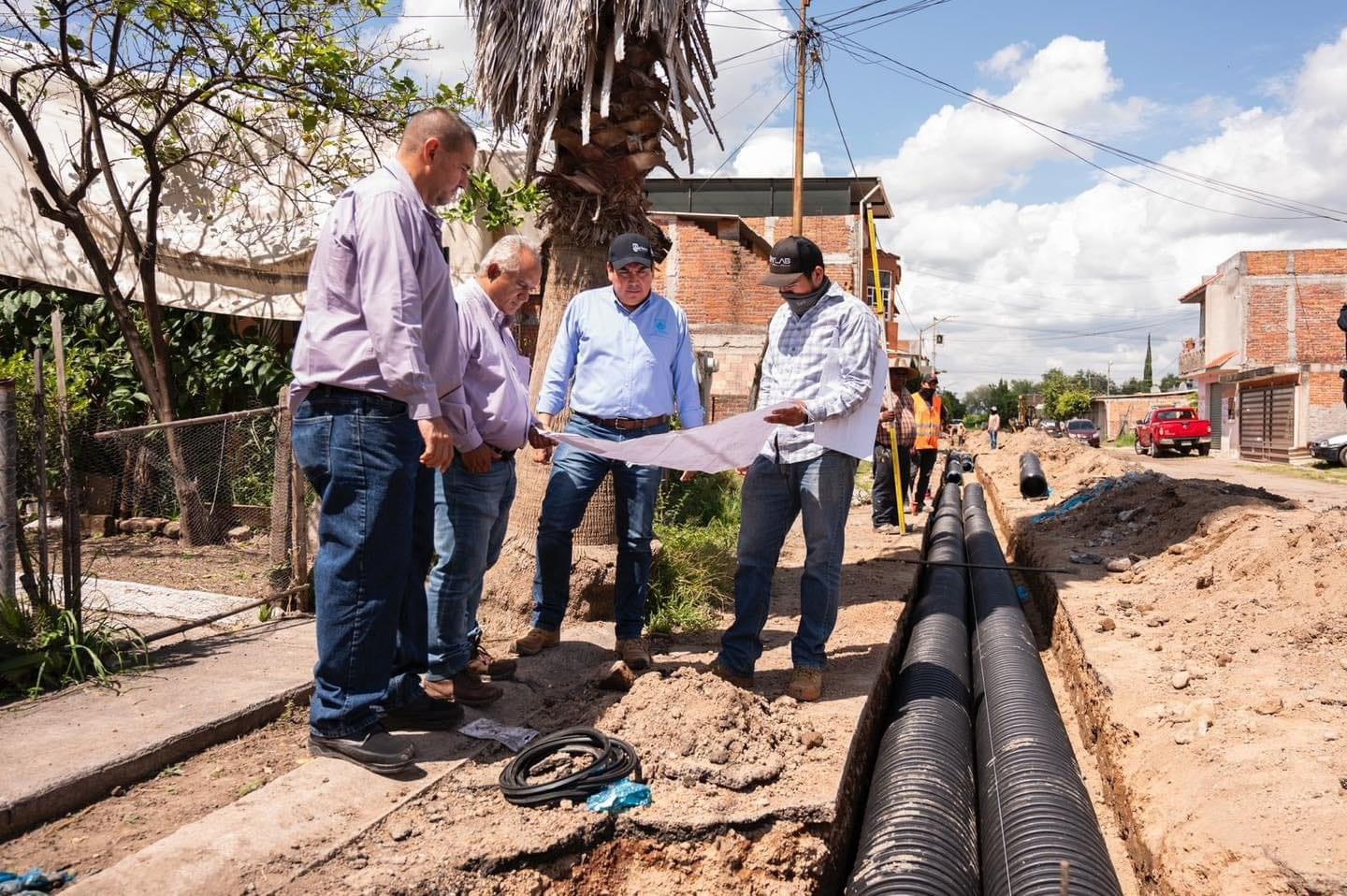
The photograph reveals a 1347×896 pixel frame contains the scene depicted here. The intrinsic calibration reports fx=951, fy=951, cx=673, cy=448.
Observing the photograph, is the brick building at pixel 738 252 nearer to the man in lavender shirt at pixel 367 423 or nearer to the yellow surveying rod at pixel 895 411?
the yellow surveying rod at pixel 895 411

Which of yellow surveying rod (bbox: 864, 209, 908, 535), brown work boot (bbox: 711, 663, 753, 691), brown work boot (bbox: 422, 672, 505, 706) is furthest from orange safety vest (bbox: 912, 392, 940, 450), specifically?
brown work boot (bbox: 422, 672, 505, 706)

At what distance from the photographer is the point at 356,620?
2.80 meters

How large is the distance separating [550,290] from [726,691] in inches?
128

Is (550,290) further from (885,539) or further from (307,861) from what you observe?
(885,539)

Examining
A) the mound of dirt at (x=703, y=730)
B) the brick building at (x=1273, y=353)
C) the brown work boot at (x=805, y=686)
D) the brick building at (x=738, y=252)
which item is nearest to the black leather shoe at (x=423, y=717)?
the mound of dirt at (x=703, y=730)

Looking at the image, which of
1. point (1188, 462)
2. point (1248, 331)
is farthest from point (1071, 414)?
point (1188, 462)

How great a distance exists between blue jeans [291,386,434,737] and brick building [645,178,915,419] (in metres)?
10.7

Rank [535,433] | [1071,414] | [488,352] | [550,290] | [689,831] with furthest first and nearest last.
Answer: [1071,414] → [550,290] → [535,433] → [488,352] → [689,831]

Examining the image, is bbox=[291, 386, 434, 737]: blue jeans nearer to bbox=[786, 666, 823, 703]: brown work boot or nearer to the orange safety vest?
bbox=[786, 666, 823, 703]: brown work boot

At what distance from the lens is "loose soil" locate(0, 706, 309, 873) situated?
2477 millimetres

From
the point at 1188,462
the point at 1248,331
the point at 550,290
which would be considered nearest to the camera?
the point at 550,290

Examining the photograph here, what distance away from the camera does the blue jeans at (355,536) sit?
9.13 ft

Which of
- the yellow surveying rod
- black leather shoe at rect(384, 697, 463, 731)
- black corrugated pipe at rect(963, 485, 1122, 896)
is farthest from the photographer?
the yellow surveying rod

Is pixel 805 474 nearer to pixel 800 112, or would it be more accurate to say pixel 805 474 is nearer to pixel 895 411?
pixel 895 411
